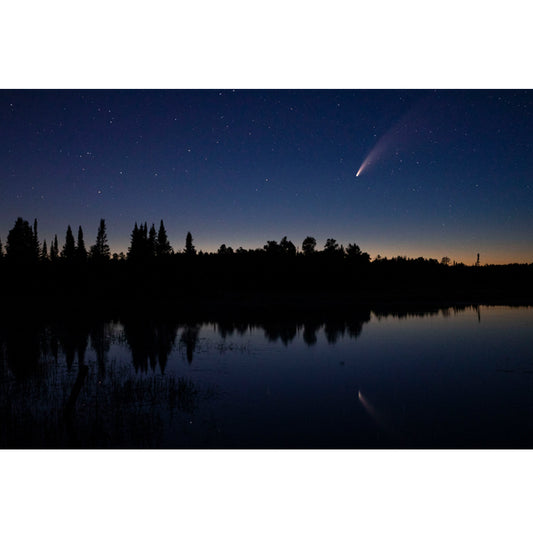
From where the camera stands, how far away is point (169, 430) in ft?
34.2

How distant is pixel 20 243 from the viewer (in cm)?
4953

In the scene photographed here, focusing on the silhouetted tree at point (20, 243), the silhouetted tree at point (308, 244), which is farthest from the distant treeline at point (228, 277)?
the silhouetted tree at point (308, 244)

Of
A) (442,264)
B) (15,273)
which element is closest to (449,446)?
(15,273)

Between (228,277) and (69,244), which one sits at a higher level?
(69,244)

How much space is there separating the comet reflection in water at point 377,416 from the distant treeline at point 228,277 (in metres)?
36.6

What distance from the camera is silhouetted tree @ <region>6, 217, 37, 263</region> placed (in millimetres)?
49062

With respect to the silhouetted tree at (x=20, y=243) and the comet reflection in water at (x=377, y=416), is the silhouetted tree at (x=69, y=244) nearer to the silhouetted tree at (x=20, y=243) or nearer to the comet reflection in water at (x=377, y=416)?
the silhouetted tree at (x=20, y=243)

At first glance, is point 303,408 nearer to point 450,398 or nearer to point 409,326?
point 450,398

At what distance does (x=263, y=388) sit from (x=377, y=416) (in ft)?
13.8

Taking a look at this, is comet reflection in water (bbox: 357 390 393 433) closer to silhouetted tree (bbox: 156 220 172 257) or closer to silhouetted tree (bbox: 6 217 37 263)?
silhouetted tree (bbox: 6 217 37 263)

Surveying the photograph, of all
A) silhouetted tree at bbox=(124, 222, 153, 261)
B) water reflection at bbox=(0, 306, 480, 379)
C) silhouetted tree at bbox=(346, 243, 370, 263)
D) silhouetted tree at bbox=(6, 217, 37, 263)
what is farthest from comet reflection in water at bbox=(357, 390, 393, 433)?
silhouetted tree at bbox=(346, 243, 370, 263)

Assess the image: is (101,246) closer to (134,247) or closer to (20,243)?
(134,247)

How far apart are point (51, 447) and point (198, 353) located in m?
11.7

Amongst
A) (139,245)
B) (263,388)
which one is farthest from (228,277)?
(263,388)
